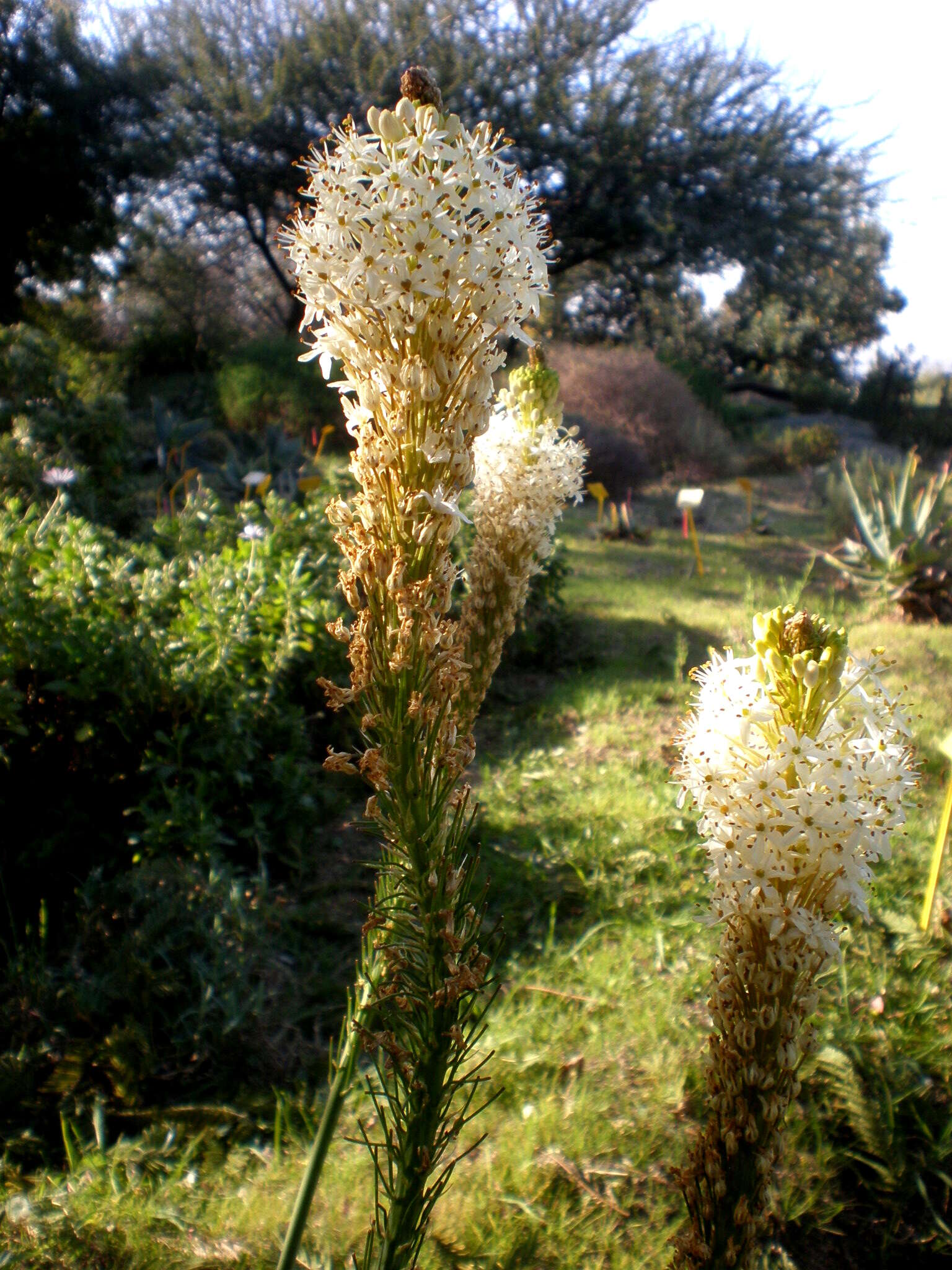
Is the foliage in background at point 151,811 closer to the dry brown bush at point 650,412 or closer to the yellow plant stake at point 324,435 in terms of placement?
the yellow plant stake at point 324,435

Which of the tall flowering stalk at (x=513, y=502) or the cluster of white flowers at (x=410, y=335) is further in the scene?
the tall flowering stalk at (x=513, y=502)

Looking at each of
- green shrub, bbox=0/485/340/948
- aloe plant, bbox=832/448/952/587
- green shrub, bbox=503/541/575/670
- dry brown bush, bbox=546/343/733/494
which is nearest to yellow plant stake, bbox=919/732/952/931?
green shrub, bbox=0/485/340/948

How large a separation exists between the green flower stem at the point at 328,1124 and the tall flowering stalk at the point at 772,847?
61 cm

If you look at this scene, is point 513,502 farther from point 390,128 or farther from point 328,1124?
point 328,1124

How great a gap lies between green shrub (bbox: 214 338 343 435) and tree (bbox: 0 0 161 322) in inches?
216

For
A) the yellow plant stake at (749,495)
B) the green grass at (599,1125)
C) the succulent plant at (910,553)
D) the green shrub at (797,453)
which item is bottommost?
the green grass at (599,1125)

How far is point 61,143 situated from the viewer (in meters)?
15.4

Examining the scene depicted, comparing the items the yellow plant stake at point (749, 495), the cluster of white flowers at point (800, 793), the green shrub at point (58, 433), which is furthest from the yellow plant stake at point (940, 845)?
the green shrub at point (58, 433)

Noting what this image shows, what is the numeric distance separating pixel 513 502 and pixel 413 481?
1.03 metres

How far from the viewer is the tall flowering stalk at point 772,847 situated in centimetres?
122

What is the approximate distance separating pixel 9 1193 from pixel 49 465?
19.4 feet

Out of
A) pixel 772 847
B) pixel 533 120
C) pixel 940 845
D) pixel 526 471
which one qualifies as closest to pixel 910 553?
pixel 940 845

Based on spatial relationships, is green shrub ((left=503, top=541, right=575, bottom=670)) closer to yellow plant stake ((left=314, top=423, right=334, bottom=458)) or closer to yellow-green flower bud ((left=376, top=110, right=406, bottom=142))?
yellow plant stake ((left=314, top=423, right=334, bottom=458))

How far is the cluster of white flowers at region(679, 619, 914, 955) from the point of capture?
3.96 ft
